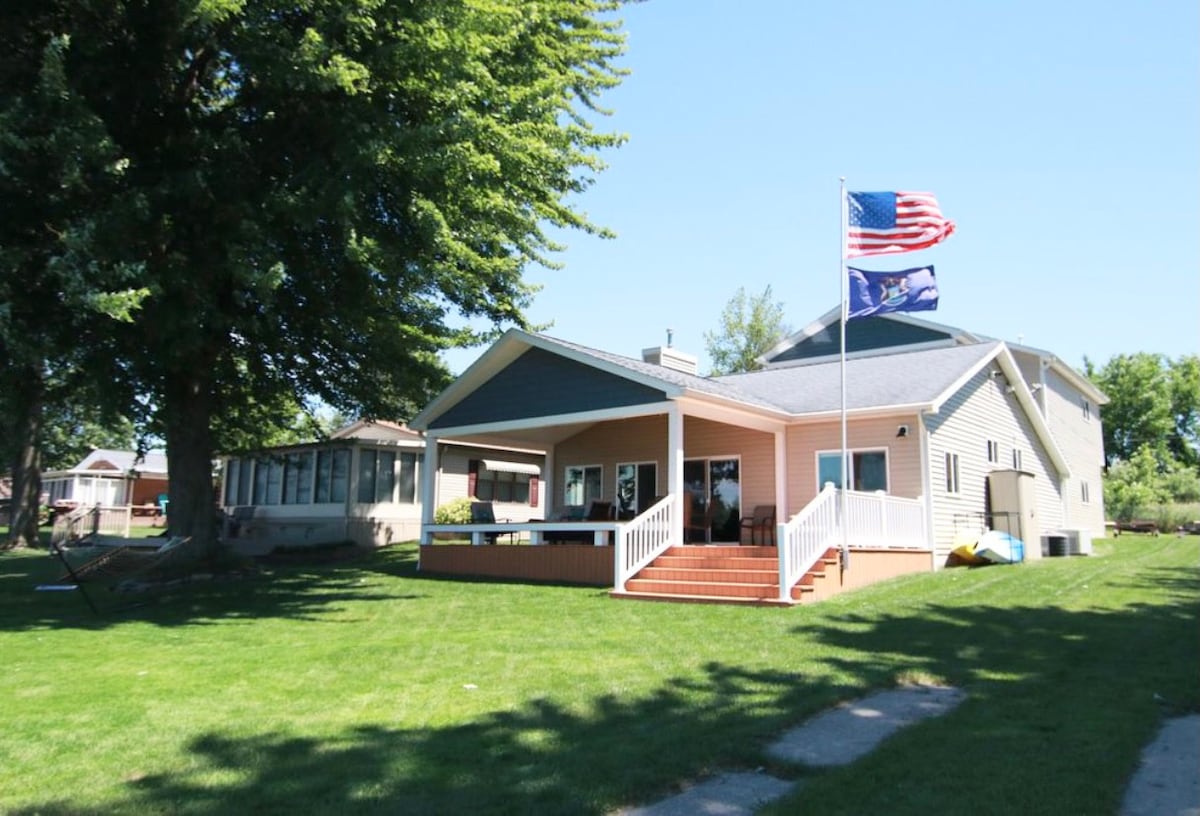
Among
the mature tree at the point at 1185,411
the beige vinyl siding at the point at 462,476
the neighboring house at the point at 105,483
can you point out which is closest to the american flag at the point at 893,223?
the beige vinyl siding at the point at 462,476

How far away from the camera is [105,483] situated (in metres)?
50.5

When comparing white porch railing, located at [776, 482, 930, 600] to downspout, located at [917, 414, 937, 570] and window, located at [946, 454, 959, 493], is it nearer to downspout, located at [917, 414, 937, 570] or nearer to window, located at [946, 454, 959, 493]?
downspout, located at [917, 414, 937, 570]

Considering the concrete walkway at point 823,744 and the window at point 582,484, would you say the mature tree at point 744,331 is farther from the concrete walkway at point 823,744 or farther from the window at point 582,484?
the concrete walkway at point 823,744

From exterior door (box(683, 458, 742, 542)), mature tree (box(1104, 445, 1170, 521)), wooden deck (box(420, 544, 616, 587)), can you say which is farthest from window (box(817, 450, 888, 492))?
mature tree (box(1104, 445, 1170, 521))

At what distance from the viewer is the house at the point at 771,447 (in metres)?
14.6

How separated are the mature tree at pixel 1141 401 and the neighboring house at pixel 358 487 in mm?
42689

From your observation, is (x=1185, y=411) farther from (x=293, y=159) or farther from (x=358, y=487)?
(x=293, y=159)

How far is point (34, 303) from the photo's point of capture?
11789mm

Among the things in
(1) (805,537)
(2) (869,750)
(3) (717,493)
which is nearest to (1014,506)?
(3) (717,493)

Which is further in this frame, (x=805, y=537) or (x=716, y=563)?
(x=716, y=563)

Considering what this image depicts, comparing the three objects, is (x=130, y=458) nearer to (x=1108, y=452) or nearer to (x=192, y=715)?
(x=192, y=715)

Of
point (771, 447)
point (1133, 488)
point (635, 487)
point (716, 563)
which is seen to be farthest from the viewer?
point (1133, 488)

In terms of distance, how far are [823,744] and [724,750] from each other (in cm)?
69

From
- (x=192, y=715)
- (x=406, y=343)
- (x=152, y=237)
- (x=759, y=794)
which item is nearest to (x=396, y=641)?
(x=192, y=715)
